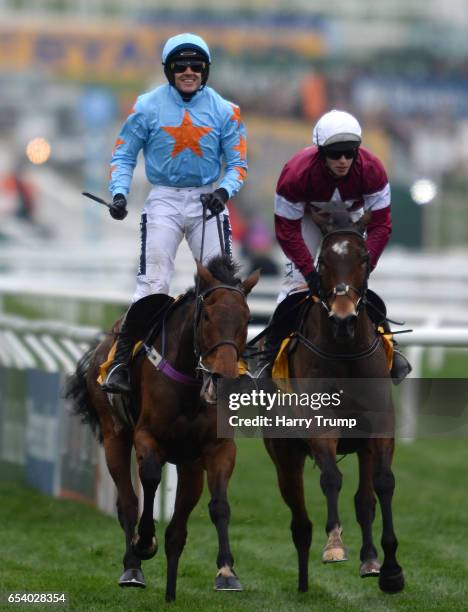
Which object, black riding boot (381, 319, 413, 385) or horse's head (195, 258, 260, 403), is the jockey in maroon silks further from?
horse's head (195, 258, 260, 403)

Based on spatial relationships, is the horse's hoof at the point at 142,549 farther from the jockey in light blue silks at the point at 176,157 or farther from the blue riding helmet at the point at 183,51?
the blue riding helmet at the point at 183,51

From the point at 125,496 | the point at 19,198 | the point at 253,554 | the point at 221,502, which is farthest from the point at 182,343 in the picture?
the point at 19,198

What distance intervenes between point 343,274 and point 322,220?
0.35 m

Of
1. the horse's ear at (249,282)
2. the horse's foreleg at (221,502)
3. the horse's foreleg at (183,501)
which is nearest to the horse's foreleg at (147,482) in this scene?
the horse's foreleg at (183,501)

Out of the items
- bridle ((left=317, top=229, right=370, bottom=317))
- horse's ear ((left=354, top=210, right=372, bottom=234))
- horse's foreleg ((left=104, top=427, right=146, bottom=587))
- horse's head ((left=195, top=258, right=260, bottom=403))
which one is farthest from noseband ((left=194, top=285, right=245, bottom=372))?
horse's foreleg ((left=104, top=427, right=146, bottom=587))

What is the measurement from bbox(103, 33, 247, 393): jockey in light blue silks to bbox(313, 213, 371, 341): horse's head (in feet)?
1.85

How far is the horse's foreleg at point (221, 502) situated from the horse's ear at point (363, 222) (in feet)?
3.44

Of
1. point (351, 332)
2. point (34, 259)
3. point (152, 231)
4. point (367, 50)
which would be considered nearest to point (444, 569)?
point (351, 332)

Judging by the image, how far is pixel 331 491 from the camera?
638cm

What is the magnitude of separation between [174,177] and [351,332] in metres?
1.17

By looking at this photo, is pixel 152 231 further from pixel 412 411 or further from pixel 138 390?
pixel 412 411

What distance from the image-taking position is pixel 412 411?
9.96 m

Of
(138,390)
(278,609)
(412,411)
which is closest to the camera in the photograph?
(278,609)

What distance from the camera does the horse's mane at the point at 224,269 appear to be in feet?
20.7
